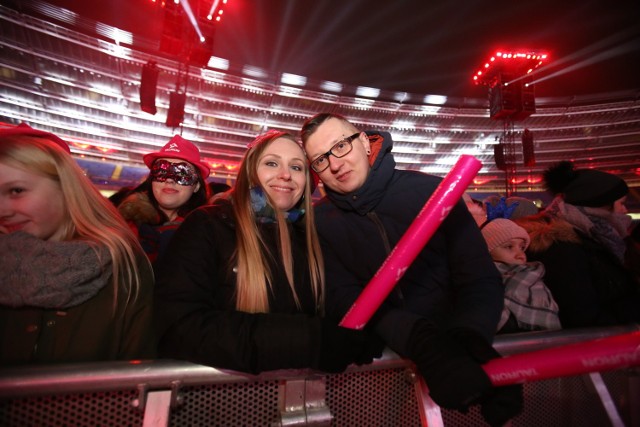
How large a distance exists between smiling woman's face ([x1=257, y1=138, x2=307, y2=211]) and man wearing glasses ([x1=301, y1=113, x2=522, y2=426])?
0.38 ft

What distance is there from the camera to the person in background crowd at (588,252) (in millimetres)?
1920

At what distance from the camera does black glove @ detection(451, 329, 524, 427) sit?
40.1 inches

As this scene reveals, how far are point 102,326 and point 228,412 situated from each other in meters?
0.69

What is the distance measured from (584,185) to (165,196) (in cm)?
425

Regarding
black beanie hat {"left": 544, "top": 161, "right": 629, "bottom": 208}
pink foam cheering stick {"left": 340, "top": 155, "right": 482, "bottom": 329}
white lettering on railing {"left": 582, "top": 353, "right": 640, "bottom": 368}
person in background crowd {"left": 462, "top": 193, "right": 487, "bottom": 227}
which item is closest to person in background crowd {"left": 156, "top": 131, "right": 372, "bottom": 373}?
pink foam cheering stick {"left": 340, "top": 155, "right": 482, "bottom": 329}

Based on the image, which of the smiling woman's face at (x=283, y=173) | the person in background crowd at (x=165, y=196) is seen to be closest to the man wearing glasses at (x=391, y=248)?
the smiling woman's face at (x=283, y=173)

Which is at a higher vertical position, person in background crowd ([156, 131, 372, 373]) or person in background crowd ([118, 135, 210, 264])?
person in background crowd ([118, 135, 210, 264])

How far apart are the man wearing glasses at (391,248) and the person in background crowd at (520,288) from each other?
1.98 feet

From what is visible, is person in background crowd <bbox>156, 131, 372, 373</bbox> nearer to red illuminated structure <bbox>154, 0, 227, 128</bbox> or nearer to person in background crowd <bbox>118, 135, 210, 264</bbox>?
person in background crowd <bbox>118, 135, 210, 264</bbox>

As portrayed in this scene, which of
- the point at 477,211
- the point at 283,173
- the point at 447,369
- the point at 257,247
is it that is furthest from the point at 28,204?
the point at 477,211

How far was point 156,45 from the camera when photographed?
12.1m

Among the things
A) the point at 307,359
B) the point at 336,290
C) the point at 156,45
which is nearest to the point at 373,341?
the point at 307,359

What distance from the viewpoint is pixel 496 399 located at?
1.04 meters

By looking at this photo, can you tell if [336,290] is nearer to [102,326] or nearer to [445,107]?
[102,326]
